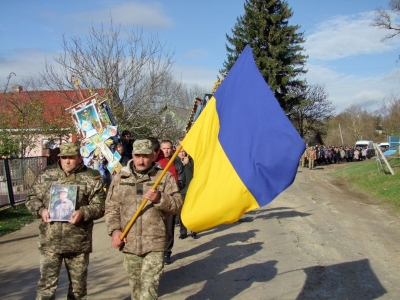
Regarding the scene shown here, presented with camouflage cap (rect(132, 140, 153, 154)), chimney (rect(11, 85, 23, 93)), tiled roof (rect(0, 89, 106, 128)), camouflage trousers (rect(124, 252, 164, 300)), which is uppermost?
chimney (rect(11, 85, 23, 93))

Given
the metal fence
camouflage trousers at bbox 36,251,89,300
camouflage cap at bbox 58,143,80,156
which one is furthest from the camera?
the metal fence

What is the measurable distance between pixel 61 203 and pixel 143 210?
833mm

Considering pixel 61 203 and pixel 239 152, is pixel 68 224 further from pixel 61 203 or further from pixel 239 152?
pixel 239 152

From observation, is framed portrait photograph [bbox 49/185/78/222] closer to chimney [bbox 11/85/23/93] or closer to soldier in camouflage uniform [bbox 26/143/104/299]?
A: soldier in camouflage uniform [bbox 26/143/104/299]

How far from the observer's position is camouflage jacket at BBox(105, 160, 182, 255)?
4.30 meters

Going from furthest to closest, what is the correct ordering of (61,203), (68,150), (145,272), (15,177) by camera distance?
1. (15,177)
2. (68,150)
3. (61,203)
4. (145,272)

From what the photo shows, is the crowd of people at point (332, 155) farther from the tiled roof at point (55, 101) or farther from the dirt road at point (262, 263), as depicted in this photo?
the dirt road at point (262, 263)

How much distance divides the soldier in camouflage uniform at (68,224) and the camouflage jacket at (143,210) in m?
0.27

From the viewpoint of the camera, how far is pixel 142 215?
4344 millimetres

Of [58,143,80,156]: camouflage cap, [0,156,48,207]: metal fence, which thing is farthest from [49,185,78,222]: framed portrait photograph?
[0,156,48,207]: metal fence

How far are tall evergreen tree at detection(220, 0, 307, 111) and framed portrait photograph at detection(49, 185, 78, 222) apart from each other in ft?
126

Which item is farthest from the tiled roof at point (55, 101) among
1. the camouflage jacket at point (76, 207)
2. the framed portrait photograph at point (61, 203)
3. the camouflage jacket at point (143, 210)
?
the camouflage jacket at point (143, 210)

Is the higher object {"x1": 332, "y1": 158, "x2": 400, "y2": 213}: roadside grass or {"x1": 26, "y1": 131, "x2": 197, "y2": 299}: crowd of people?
{"x1": 26, "y1": 131, "x2": 197, "y2": 299}: crowd of people

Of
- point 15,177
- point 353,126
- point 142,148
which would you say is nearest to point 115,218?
point 142,148
